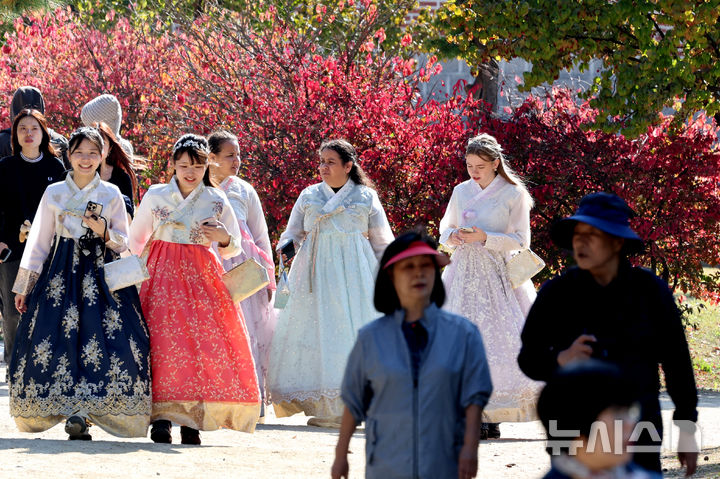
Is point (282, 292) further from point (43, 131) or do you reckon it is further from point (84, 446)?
point (84, 446)

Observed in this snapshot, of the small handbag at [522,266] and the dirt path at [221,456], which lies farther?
the small handbag at [522,266]

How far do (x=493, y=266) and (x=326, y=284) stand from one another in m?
1.18

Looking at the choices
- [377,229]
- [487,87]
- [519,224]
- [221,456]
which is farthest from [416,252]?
[487,87]

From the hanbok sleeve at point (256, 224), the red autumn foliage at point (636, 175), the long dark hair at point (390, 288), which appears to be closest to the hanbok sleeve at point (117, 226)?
the hanbok sleeve at point (256, 224)

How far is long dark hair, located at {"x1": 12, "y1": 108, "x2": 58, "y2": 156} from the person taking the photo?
852cm

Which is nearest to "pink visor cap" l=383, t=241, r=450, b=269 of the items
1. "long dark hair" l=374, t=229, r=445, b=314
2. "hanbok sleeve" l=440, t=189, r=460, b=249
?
"long dark hair" l=374, t=229, r=445, b=314

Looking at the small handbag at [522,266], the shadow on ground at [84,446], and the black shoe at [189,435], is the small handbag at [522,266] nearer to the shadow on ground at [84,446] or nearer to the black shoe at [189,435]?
the black shoe at [189,435]

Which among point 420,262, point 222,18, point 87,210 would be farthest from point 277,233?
point 420,262

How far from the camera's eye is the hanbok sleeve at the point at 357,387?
4.29 metres

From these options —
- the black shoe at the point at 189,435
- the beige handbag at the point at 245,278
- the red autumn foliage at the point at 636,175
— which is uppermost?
the red autumn foliage at the point at 636,175

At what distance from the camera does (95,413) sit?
7.35 m

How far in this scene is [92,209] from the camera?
24.7 feet

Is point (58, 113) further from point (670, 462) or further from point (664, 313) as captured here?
point (664, 313)

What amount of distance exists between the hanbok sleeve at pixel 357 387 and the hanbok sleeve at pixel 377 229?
15.8 ft
